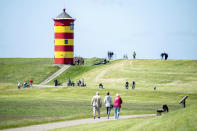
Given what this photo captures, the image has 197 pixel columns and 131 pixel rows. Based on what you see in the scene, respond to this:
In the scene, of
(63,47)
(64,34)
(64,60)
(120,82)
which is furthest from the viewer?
(64,60)

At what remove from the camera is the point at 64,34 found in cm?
10162

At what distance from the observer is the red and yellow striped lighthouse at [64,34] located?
102 metres

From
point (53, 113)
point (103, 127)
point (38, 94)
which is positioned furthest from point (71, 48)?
point (103, 127)

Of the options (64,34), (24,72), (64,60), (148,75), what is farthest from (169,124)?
(24,72)

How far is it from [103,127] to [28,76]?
74.0 meters

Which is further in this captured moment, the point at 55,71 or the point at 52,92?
the point at 55,71

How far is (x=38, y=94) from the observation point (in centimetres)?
7494

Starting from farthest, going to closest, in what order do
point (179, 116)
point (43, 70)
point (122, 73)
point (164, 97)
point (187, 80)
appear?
point (43, 70) < point (122, 73) < point (187, 80) < point (164, 97) < point (179, 116)

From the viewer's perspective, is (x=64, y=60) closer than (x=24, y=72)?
Yes

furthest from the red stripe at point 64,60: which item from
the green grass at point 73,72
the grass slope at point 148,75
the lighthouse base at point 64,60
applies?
the grass slope at point 148,75

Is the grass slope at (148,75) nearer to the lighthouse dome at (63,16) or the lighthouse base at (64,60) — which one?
the lighthouse base at (64,60)

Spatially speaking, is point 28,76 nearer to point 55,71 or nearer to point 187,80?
point 55,71

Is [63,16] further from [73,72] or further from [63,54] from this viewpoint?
[73,72]

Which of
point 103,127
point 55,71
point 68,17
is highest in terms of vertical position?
point 68,17
